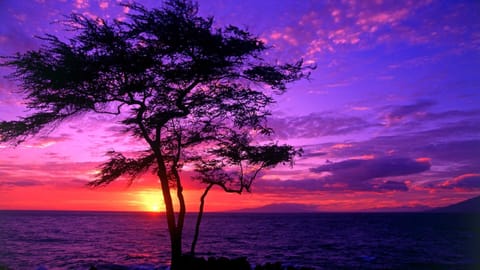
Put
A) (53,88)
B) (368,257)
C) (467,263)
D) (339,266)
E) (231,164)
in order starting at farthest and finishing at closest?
(368,257) → (467,263) → (339,266) → (231,164) → (53,88)

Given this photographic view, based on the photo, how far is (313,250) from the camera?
4556 cm

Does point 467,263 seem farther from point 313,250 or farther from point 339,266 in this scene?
point 313,250

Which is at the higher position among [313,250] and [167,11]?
[167,11]

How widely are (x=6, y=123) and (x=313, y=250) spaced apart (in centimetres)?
3929

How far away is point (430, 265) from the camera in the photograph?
34594mm

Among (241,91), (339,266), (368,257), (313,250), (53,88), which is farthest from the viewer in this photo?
(313,250)

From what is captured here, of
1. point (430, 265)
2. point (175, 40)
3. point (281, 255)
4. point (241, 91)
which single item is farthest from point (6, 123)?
point (430, 265)

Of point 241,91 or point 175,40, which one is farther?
point 241,91

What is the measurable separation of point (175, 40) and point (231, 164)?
5.98 m

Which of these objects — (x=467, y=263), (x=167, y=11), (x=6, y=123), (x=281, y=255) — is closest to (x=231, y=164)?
(x=167, y=11)

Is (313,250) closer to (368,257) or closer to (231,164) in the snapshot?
(368,257)

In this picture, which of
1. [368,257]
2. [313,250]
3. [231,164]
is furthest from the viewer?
[313,250]

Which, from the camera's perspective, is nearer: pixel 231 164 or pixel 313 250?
pixel 231 164

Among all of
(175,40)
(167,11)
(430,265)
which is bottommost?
(430,265)
